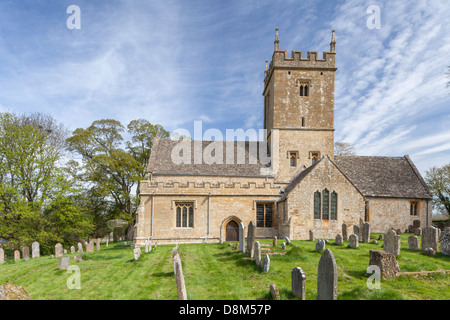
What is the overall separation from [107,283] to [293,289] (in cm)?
617

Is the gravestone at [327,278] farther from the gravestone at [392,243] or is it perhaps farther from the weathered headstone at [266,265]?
the gravestone at [392,243]

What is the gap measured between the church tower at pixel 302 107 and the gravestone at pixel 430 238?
40.1ft

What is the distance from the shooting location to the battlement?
60.2 feet

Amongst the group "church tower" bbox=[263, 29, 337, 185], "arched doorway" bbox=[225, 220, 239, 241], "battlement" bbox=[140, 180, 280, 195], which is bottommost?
"arched doorway" bbox=[225, 220, 239, 241]

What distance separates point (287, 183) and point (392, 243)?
12.3 meters

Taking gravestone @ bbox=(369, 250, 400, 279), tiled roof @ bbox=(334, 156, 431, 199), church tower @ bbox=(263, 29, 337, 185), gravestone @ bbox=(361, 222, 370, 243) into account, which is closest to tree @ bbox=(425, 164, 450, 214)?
tiled roof @ bbox=(334, 156, 431, 199)

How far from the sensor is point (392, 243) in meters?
10.1

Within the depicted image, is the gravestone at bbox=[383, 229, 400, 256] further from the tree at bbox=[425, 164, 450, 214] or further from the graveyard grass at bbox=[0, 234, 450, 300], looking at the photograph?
the tree at bbox=[425, 164, 450, 214]

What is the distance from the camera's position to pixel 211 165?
22.3 m

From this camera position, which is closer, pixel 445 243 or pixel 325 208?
pixel 445 243

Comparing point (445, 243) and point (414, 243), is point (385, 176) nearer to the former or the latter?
point (414, 243)

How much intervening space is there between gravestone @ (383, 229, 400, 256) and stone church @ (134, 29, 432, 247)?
6893mm

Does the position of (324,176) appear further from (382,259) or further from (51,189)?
(51,189)

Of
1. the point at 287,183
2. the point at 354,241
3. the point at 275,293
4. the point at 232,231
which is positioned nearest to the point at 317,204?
the point at 287,183
